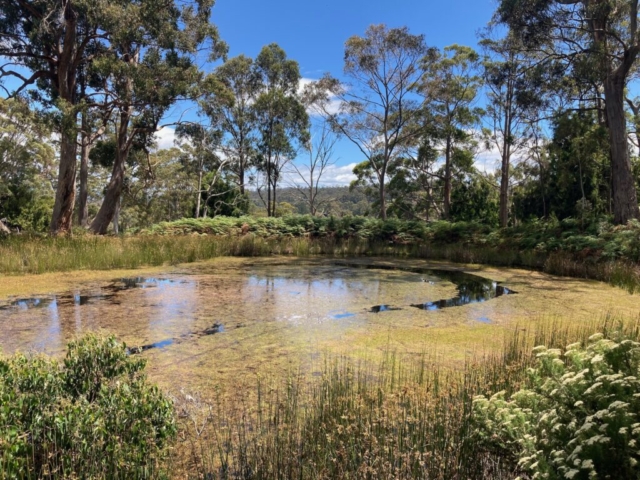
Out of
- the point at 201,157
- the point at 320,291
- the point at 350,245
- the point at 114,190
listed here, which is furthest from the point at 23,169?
the point at 320,291

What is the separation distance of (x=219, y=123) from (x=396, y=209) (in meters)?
11.3

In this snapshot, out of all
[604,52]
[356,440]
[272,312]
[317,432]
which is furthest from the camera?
[604,52]

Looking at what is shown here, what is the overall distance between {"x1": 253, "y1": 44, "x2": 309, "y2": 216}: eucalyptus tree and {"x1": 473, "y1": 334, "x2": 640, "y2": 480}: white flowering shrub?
841 inches

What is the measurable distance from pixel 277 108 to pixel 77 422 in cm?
2190

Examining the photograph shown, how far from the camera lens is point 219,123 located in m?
22.6

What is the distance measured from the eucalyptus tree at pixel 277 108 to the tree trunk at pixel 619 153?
590 inches

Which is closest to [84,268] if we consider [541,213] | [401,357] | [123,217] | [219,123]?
[401,357]

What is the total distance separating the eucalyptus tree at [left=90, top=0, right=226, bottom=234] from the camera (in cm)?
1016

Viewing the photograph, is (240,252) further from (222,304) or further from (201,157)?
(201,157)

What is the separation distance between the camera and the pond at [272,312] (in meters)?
3.84

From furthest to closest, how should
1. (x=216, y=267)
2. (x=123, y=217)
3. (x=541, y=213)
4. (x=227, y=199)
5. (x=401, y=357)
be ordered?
1. (x=123, y=217)
2. (x=227, y=199)
3. (x=541, y=213)
4. (x=216, y=267)
5. (x=401, y=357)

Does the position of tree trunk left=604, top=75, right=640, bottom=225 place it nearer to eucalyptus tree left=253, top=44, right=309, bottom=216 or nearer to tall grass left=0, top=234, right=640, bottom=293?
tall grass left=0, top=234, right=640, bottom=293

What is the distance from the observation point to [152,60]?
35.6 ft

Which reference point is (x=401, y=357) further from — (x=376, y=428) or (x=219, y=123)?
(x=219, y=123)
